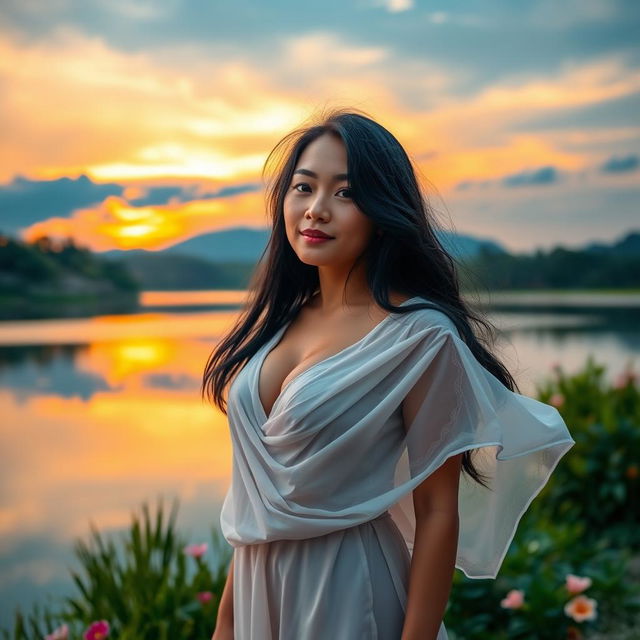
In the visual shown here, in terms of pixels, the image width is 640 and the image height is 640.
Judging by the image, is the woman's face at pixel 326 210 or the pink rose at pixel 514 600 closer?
the woman's face at pixel 326 210

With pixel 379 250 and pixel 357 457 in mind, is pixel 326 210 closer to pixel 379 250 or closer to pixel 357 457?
pixel 379 250

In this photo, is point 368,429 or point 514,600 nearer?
point 368,429

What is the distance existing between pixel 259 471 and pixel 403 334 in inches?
12.9

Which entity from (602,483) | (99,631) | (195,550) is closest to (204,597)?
(195,550)

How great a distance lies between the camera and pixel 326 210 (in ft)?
4.26

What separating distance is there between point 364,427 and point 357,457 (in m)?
0.06

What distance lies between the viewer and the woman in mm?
1231

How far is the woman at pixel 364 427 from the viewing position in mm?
1231

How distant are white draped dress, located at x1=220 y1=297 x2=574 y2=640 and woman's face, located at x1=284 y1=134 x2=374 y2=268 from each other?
0.15 m

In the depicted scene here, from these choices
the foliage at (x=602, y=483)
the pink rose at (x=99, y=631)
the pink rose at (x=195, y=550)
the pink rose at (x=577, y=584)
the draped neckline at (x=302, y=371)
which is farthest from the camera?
the foliage at (x=602, y=483)

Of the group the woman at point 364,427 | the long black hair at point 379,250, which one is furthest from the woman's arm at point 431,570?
the long black hair at point 379,250

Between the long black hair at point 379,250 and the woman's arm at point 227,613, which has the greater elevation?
the long black hair at point 379,250

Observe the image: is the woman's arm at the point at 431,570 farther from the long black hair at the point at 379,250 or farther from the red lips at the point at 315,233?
the red lips at the point at 315,233

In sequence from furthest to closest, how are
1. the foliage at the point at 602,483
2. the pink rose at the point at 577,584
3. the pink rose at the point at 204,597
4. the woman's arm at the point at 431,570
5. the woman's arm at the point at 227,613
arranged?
the foliage at the point at 602,483, the pink rose at the point at 577,584, the pink rose at the point at 204,597, the woman's arm at the point at 227,613, the woman's arm at the point at 431,570
